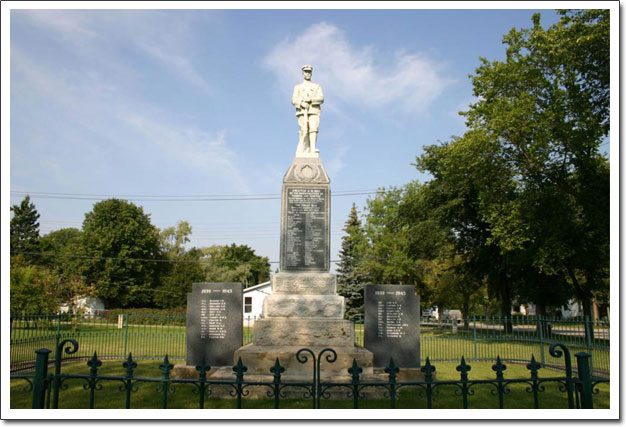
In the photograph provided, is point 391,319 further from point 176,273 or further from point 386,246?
point 176,273

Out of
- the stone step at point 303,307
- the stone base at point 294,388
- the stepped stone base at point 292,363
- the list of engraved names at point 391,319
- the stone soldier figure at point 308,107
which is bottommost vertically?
the stone base at point 294,388

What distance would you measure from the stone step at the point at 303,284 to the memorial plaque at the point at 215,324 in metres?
2.60

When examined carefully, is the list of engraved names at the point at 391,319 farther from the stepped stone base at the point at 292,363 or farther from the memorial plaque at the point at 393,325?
the stepped stone base at the point at 292,363

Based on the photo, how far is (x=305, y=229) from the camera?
1064 cm

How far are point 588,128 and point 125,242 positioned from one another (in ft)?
156

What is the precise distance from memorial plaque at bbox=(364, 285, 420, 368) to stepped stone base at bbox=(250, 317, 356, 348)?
10.1ft

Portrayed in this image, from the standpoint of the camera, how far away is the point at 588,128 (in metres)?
19.1

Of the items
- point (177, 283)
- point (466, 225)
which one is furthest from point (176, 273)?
point (466, 225)

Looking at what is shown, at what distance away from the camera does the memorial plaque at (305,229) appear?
10484 mm

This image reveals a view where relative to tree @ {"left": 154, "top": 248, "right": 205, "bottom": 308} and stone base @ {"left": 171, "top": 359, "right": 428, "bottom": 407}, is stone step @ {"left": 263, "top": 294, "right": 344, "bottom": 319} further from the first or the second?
tree @ {"left": 154, "top": 248, "right": 205, "bottom": 308}

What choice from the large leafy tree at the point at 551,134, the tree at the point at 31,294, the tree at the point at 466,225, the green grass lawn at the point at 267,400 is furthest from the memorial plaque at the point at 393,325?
the tree at the point at 31,294

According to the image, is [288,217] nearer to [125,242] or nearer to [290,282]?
[290,282]

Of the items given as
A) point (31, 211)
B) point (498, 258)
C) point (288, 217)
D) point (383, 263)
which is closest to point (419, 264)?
point (383, 263)

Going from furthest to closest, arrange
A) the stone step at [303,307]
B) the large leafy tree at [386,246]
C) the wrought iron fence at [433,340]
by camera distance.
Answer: the large leafy tree at [386,246] → the wrought iron fence at [433,340] → the stone step at [303,307]
